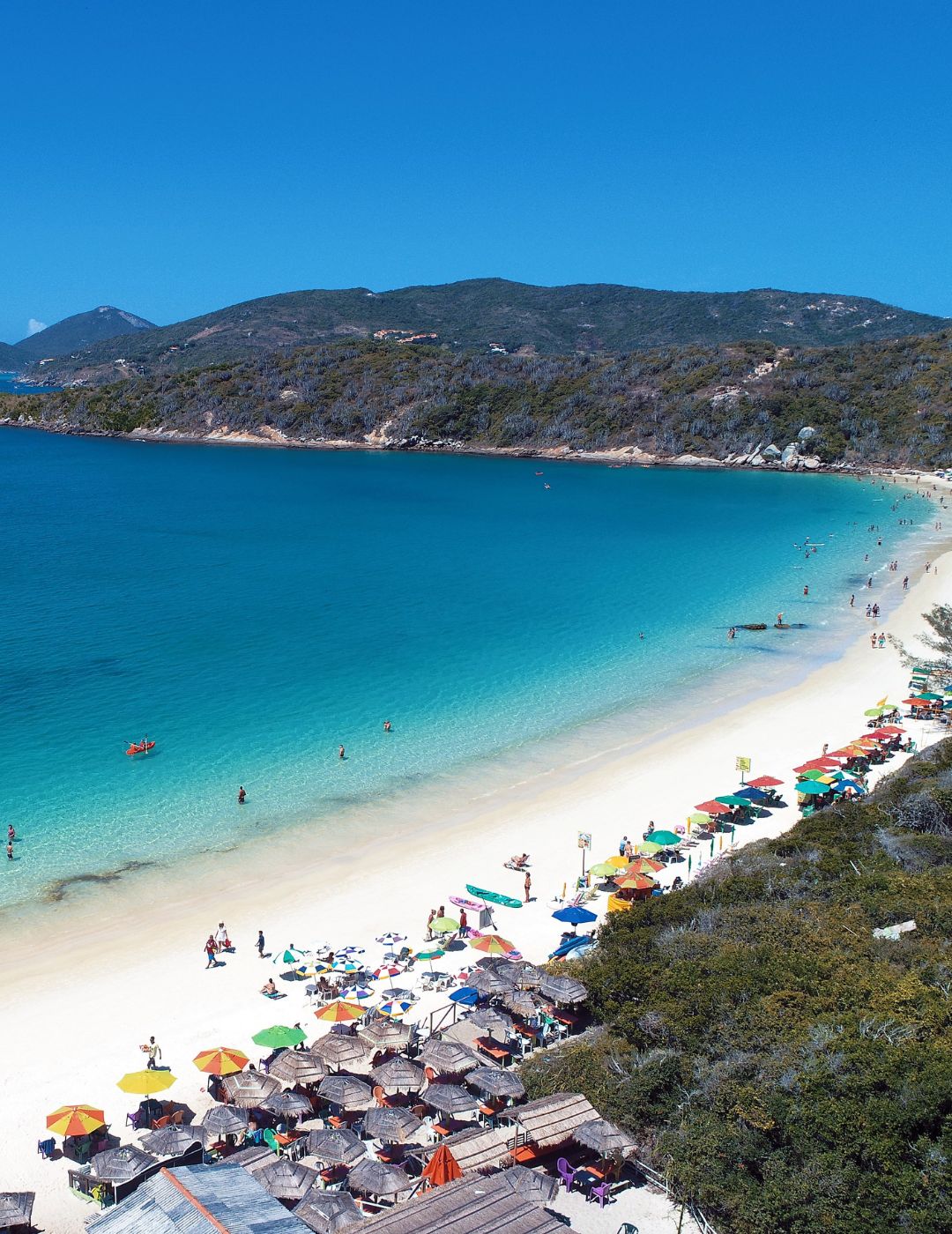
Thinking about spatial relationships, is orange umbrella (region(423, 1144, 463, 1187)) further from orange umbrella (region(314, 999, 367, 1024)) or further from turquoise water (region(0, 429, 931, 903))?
turquoise water (region(0, 429, 931, 903))

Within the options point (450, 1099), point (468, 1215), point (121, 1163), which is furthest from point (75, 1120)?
point (468, 1215)

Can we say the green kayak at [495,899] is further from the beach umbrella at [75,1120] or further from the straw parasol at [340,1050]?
the beach umbrella at [75,1120]

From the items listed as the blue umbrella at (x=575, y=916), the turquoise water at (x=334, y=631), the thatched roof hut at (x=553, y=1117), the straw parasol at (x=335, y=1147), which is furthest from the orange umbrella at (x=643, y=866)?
the straw parasol at (x=335, y=1147)

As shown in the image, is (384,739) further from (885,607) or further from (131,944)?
(885,607)

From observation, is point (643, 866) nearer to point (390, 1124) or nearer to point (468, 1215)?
point (390, 1124)

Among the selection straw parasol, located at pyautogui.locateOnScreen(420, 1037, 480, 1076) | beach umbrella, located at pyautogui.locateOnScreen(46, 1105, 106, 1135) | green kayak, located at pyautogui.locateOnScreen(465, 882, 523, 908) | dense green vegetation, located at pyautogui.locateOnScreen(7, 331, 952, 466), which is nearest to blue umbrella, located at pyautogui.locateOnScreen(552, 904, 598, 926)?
green kayak, located at pyautogui.locateOnScreen(465, 882, 523, 908)

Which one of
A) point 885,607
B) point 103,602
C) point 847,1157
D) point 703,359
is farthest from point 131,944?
point 703,359
